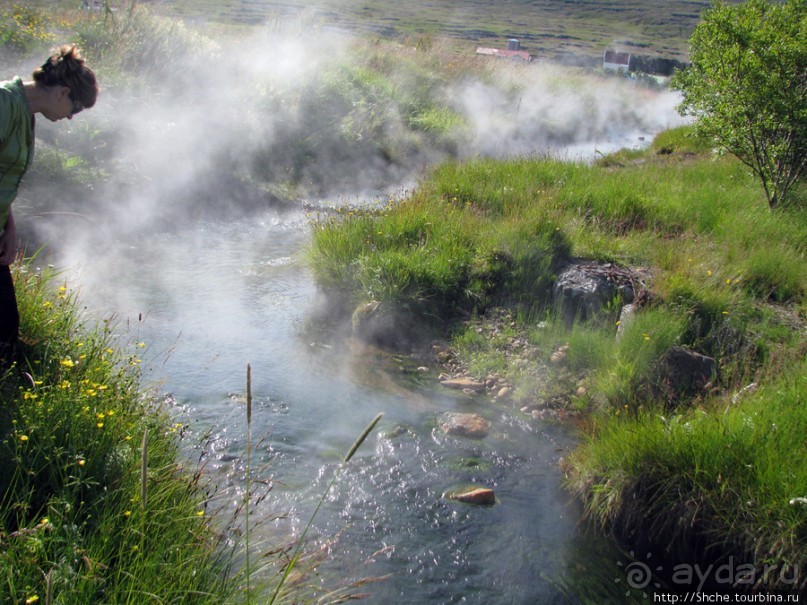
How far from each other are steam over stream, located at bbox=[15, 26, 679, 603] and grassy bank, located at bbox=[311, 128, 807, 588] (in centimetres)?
52

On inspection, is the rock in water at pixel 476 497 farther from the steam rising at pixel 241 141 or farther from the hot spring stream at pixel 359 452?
the steam rising at pixel 241 141

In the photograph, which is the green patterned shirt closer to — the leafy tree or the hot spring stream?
the hot spring stream

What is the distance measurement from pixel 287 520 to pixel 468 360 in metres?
2.88

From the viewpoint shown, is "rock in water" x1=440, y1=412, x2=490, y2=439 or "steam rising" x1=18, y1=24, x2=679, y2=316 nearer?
"rock in water" x1=440, y1=412, x2=490, y2=439

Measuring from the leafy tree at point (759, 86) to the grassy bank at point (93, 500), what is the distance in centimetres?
763

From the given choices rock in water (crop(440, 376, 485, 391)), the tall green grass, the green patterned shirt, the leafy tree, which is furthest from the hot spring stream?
the leafy tree

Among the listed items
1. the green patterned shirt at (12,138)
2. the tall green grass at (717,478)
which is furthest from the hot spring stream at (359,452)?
the green patterned shirt at (12,138)

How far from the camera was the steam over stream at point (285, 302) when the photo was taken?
406 centimetres

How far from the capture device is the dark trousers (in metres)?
3.57

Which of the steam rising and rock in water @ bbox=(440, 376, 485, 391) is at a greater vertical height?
the steam rising

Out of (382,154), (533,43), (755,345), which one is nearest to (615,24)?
(533,43)

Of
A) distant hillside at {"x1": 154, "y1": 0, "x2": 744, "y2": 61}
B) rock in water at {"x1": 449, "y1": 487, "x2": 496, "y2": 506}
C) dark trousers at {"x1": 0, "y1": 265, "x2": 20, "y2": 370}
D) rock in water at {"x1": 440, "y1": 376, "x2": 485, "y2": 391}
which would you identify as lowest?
rock in water at {"x1": 440, "y1": 376, "x2": 485, "y2": 391}

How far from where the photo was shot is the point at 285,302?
A: 736 centimetres

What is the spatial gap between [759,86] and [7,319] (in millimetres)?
8123
